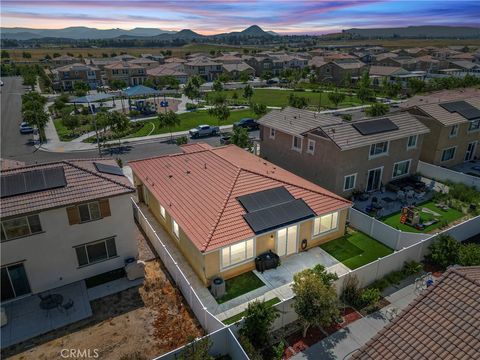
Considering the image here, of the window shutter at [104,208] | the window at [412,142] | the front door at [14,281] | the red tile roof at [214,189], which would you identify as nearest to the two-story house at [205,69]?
the red tile roof at [214,189]

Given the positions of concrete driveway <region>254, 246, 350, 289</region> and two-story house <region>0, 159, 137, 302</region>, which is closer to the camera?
two-story house <region>0, 159, 137, 302</region>

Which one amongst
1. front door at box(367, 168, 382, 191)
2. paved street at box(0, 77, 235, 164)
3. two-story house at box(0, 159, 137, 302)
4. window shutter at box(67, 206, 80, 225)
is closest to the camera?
two-story house at box(0, 159, 137, 302)

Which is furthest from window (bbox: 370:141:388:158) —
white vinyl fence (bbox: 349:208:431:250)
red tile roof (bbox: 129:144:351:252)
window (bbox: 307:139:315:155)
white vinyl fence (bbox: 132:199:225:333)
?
white vinyl fence (bbox: 132:199:225:333)

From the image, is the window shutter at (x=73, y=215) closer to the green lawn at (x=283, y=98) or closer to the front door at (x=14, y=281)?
the front door at (x=14, y=281)

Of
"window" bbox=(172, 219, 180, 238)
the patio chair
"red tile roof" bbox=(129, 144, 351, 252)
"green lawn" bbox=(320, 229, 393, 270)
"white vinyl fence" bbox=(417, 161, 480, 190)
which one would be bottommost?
"green lawn" bbox=(320, 229, 393, 270)

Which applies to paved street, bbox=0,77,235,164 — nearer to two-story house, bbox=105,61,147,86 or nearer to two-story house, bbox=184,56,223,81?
two-story house, bbox=105,61,147,86

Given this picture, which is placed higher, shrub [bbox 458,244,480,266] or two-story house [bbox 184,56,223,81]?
two-story house [bbox 184,56,223,81]

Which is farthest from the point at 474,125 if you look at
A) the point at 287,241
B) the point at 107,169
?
the point at 107,169
